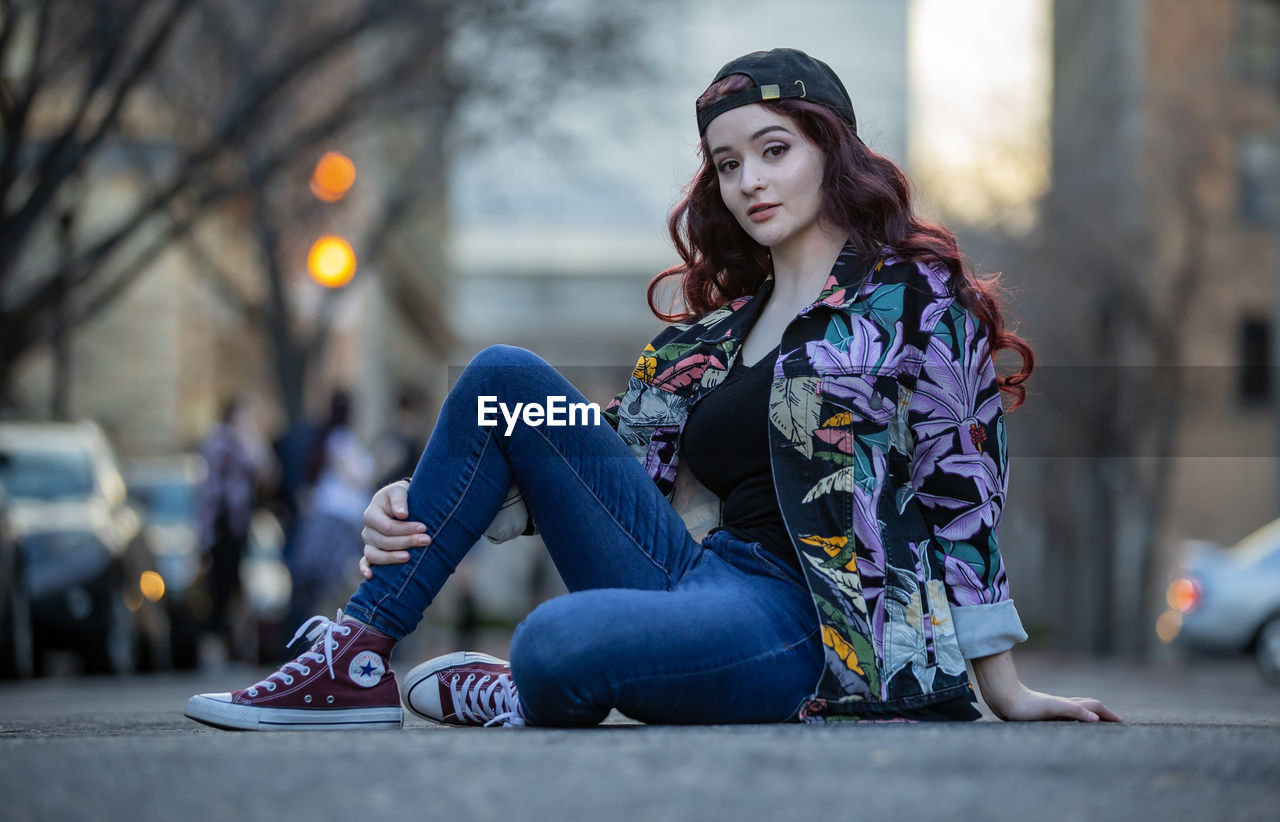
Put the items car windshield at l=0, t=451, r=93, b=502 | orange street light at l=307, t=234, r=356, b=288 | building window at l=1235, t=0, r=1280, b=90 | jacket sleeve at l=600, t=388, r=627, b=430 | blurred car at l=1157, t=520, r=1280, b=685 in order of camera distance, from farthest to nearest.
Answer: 1. building window at l=1235, t=0, r=1280, b=90
2. blurred car at l=1157, t=520, r=1280, b=685
3. orange street light at l=307, t=234, r=356, b=288
4. car windshield at l=0, t=451, r=93, b=502
5. jacket sleeve at l=600, t=388, r=627, b=430

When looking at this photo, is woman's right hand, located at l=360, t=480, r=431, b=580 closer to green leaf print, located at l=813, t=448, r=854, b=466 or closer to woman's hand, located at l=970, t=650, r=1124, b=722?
green leaf print, located at l=813, t=448, r=854, b=466

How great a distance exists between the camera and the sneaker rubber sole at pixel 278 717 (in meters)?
3.42

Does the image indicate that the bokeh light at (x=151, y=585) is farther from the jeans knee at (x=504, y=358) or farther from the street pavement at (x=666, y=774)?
the street pavement at (x=666, y=774)

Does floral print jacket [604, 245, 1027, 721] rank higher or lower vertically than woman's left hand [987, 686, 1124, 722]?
higher

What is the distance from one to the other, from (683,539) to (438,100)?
547 inches

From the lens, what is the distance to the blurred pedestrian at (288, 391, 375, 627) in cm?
1094

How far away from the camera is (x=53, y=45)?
50.1ft

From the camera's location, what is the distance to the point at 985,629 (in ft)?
11.2

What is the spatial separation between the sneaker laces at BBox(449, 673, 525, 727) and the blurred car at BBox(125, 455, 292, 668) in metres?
7.81

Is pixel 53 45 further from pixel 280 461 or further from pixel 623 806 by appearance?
pixel 623 806

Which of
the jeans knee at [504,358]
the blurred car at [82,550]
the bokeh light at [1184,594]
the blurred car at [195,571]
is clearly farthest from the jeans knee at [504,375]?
the bokeh light at [1184,594]

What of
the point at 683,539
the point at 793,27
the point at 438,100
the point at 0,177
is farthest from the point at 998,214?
the point at 793,27

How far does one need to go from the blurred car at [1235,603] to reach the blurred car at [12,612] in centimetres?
1013

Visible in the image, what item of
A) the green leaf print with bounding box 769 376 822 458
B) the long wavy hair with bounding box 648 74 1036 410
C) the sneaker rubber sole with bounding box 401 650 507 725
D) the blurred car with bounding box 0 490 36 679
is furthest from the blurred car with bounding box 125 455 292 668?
the green leaf print with bounding box 769 376 822 458
